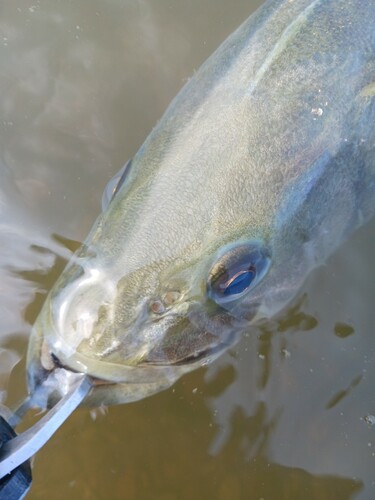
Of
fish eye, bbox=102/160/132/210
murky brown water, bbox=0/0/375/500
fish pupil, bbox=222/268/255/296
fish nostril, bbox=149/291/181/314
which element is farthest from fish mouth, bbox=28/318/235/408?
murky brown water, bbox=0/0/375/500

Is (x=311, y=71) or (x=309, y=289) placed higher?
(x=311, y=71)

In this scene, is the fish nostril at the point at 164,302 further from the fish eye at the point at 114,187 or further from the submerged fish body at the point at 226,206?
the fish eye at the point at 114,187

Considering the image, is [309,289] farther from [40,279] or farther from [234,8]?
[234,8]

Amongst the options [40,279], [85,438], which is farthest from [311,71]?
[85,438]

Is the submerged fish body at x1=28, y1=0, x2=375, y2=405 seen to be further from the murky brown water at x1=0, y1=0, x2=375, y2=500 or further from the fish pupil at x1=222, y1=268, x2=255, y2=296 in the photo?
the murky brown water at x1=0, y1=0, x2=375, y2=500

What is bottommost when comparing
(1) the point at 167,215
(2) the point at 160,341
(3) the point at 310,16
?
(2) the point at 160,341

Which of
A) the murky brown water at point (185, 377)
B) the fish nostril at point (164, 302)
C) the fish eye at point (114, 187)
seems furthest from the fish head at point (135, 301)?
the murky brown water at point (185, 377)

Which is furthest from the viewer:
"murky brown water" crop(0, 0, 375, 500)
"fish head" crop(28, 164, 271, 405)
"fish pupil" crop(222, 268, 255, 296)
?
"murky brown water" crop(0, 0, 375, 500)

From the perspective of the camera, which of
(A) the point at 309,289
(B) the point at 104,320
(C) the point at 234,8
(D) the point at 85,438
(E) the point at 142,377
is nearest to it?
(B) the point at 104,320
